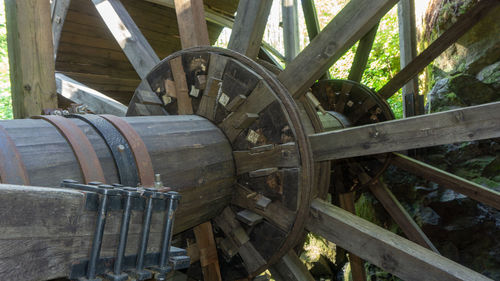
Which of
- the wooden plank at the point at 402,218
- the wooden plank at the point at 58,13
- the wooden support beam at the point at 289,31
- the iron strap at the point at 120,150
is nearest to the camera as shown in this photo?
the iron strap at the point at 120,150

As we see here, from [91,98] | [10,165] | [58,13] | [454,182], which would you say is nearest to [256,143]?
[10,165]

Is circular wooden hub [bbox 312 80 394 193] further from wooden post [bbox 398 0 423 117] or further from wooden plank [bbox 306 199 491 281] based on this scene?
wooden plank [bbox 306 199 491 281]

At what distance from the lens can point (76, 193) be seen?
38.0 inches

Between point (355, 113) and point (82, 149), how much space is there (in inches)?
131

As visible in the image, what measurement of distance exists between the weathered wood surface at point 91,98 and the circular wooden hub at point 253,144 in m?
1.00

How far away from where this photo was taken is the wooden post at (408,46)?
4.41 m

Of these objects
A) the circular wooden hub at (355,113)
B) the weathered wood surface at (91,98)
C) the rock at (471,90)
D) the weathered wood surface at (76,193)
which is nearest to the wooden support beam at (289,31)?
the circular wooden hub at (355,113)

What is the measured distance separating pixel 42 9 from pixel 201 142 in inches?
53.8

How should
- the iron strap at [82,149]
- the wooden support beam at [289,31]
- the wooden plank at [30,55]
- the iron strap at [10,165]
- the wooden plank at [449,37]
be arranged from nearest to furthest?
the iron strap at [10,165], the iron strap at [82,149], the wooden plank at [30,55], the wooden plank at [449,37], the wooden support beam at [289,31]

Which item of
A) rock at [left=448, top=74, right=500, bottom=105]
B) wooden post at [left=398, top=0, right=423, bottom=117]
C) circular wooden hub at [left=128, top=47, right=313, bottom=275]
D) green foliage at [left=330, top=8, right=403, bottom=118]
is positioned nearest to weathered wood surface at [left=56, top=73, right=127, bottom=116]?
circular wooden hub at [left=128, top=47, right=313, bottom=275]

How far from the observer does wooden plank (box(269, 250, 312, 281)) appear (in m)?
2.47

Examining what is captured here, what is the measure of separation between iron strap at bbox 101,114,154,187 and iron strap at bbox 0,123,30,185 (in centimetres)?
46

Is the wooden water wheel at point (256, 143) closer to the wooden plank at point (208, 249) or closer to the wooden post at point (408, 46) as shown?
the wooden plank at point (208, 249)

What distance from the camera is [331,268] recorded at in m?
6.49
